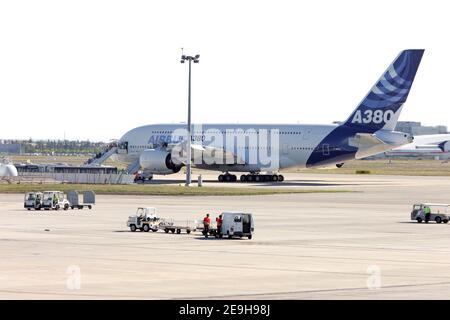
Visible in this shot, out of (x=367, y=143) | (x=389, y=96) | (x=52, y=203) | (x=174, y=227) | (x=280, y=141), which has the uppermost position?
(x=389, y=96)

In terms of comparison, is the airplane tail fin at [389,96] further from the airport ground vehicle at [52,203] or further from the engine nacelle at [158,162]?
the airport ground vehicle at [52,203]

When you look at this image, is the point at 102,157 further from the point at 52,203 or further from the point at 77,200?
the point at 52,203

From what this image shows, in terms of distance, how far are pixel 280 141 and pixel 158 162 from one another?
13.3 meters

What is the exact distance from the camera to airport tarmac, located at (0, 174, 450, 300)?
32531 mm

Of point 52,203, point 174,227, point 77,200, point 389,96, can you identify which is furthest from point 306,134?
point 174,227

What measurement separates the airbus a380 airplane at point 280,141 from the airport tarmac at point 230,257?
40.9 m

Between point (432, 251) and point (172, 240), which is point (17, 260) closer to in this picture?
point (172, 240)

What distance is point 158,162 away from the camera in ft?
409

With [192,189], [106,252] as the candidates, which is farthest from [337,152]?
[106,252]

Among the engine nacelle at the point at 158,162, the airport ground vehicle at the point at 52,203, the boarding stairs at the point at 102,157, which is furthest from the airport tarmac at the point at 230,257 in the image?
the boarding stairs at the point at 102,157

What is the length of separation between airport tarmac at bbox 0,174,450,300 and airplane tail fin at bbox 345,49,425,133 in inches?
1604

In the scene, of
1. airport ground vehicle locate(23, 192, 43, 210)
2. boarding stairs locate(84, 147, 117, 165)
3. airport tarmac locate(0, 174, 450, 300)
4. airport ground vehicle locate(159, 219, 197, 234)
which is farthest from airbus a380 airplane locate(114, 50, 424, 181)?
airport ground vehicle locate(159, 219, 197, 234)

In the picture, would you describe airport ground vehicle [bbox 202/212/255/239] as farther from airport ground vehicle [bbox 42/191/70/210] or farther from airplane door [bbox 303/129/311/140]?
airplane door [bbox 303/129/311/140]
